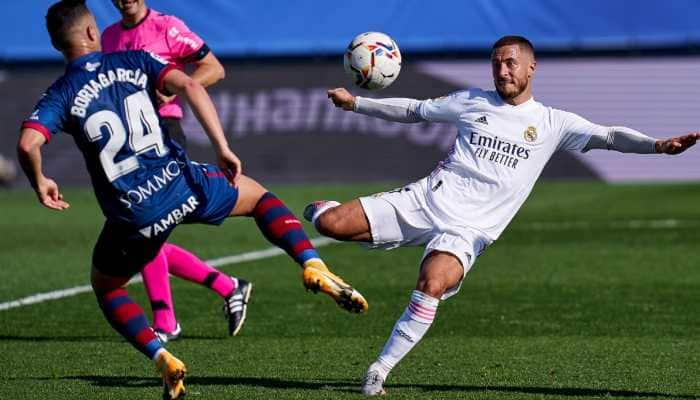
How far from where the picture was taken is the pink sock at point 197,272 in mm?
9195

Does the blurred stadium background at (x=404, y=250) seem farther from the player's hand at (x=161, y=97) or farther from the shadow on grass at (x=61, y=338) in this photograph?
the player's hand at (x=161, y=97)

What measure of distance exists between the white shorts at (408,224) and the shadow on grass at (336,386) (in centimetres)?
74

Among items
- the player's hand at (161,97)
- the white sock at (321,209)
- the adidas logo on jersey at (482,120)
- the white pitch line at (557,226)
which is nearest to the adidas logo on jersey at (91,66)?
the player's hand at (161,97)

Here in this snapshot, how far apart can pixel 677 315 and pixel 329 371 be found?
3.56 meters

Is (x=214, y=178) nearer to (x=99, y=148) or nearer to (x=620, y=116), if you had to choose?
(x=99, y=148)

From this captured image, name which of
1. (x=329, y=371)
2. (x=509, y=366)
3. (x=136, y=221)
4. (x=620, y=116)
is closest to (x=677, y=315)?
(x=509, y=366)

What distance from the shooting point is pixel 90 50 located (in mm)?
6469

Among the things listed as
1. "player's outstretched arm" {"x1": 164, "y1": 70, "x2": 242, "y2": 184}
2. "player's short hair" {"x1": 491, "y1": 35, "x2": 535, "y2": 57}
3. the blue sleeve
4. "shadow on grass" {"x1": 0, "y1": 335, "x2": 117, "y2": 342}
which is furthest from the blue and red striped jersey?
"shadow on grass" {"x1": 0, "y1": 335, "x2": 117, "y2": 342}

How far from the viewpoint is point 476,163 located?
7488 mm

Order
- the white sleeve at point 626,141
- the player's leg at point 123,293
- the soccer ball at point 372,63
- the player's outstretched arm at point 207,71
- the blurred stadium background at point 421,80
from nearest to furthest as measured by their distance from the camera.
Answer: the player's leg at point 123,293 < the white sleeve at point 626,141 < the soccer ball at point 372,63 < the player's outstretched arm at point 207,71 < the blurred stadium background at point 421,80

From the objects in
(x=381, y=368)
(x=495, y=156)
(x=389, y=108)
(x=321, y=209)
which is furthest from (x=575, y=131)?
(x=381, y=368)

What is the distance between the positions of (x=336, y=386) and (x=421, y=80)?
18916 mm

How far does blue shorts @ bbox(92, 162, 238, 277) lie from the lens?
21.5 feet

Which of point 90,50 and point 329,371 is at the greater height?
point 90,50
